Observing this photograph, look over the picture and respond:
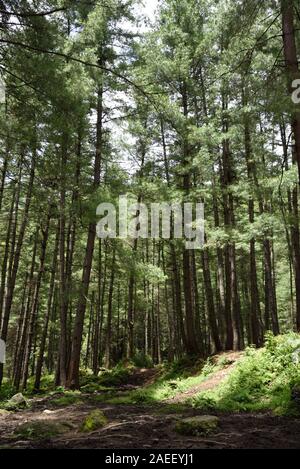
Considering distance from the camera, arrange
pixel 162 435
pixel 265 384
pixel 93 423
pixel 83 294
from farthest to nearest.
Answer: pixel 83 294 → pixel 265 384 → pixel 93 423 → pixel 162 435

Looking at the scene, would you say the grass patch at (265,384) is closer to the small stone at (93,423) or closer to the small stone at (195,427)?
the small stone at (195,427)

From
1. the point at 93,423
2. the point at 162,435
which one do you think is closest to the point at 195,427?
the point at 162,435

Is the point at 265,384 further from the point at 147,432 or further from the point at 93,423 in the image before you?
the point at 93,423

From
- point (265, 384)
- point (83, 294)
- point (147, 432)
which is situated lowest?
point (147, 432)

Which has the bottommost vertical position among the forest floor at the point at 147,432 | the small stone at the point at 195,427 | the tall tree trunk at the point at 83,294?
the forest floor at the point at 147,432

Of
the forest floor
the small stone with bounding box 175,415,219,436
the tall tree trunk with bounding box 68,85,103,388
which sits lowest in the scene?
the forest floor

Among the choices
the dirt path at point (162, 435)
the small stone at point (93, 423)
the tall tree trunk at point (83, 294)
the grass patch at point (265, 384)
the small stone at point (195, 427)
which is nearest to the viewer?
the dirt path at point (162, 435)

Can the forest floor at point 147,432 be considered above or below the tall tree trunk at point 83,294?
below

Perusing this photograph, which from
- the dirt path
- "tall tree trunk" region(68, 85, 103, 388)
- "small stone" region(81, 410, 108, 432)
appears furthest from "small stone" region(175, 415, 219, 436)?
"tall tree trunk" region(68, 85, 103, 388)

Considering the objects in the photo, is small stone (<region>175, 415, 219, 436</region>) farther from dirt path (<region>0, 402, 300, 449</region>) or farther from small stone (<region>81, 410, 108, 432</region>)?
small stone (<region>81, 410, 108, 432</region>)

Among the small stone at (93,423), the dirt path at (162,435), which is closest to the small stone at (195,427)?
the dirt path at (162,435)

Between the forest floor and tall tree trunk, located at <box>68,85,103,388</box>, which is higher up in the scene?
tall tree trunk, located at <box>68,85,103,388</box>
